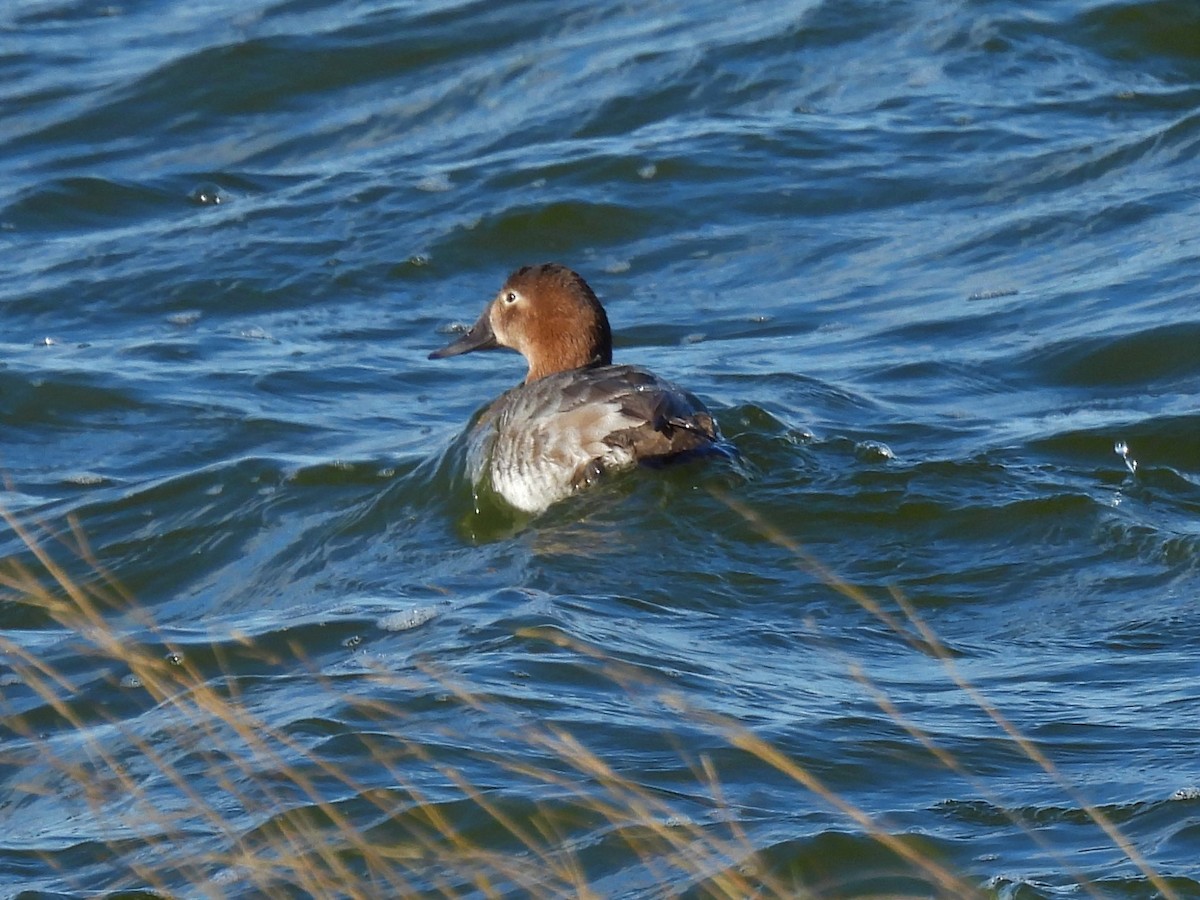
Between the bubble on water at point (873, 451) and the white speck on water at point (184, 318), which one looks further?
the white speck on water at point (184, 318)

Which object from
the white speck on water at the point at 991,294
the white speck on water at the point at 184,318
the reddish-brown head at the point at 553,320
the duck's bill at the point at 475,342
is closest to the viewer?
the reddish-brown head at the point at 553,320

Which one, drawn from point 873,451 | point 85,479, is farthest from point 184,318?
point 873,451

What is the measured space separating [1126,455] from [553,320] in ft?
9.12

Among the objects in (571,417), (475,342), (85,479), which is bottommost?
(85,479)

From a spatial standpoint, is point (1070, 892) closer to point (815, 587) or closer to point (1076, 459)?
point (815, 587)

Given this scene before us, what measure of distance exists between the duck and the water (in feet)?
0.51

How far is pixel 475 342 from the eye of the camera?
1016 cm

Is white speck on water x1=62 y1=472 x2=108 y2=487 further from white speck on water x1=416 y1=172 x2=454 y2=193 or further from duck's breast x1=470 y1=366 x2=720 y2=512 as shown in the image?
white speck on water x1=416 y1=172 x2=454 y2=193

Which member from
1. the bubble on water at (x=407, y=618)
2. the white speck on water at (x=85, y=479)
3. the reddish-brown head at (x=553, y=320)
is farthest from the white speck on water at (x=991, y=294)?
the bubble on water at (x=407, y=618)

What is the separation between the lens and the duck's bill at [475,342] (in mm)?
10055

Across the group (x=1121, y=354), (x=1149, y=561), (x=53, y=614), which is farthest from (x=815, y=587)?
(x=1121, y=354)

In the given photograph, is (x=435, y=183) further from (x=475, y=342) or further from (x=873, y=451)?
(x=873, y=451)

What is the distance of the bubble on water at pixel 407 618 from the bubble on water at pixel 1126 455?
311 cm

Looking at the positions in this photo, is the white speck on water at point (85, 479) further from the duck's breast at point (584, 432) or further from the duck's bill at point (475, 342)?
the duck's breast at point (584, 432)
